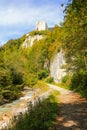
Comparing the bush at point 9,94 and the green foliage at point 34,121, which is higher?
the green foliage at point 34,121

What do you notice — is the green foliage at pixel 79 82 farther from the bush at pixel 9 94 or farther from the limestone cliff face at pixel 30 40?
the limestone cliff face at pixel 30 40

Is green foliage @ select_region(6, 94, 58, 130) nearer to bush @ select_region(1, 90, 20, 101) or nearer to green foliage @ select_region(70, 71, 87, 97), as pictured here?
green foliage @ select_region(70, 71, 87, 97)

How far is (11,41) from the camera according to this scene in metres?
151

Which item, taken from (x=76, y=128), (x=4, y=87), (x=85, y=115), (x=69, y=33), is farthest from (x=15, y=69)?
(x=76, y=128)

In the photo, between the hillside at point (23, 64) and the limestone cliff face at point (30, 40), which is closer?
the hillside at point (23, 64)

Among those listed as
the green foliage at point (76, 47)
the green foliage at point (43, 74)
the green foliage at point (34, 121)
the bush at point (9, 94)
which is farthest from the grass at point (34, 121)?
the green foliage at point (43, 74)

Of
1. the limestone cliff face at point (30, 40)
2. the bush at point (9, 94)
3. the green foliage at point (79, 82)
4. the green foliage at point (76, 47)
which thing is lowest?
the bush at point (9, 94)

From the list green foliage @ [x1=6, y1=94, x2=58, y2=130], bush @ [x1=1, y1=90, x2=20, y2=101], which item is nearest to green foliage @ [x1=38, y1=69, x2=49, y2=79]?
bush @ [x1=1, y1=90, x2=20, y2=101]

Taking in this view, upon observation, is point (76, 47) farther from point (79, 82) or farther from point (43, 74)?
point (43, 74)

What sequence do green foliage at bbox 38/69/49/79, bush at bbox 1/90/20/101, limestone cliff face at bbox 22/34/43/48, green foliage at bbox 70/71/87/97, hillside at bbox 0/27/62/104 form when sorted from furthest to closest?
limestone cliff face at bbox 22/34/43/48 → green foliage at bbox 38/69/49/79 → hillside at bbox 0/27/62/104 → bush at bbox 1/90/20/101 → green foliage at bbox 70/71/87/97

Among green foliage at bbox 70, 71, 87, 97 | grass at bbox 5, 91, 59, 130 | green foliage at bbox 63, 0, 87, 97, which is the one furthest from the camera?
green foliage at bbox 70, 71, 87, 97

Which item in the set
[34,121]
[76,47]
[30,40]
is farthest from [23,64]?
[30,40]

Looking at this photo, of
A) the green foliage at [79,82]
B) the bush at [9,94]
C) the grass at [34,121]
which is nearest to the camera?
the grass at [34,121]

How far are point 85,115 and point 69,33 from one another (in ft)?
45.3
